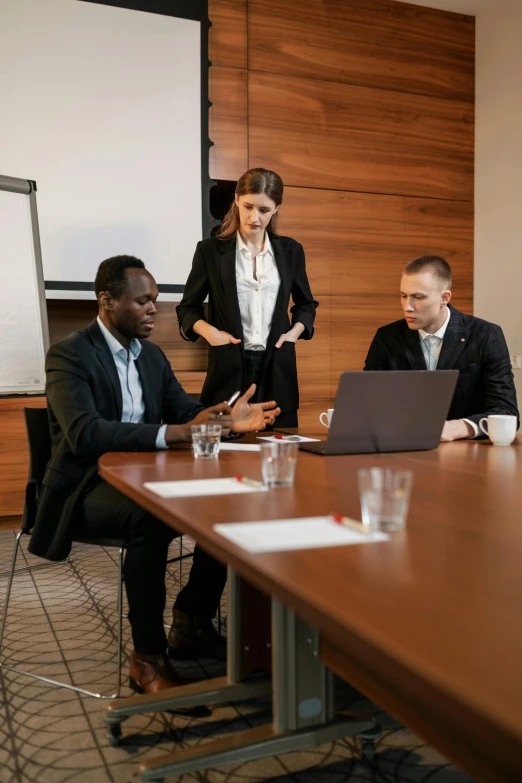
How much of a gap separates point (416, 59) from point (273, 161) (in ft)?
4.41

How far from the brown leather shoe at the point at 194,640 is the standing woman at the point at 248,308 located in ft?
3.11

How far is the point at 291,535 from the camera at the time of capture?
42.3 inches

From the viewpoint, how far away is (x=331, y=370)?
17.2 ft

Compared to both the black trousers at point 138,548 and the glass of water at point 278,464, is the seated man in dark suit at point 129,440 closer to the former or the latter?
the black trousers at point 138,548

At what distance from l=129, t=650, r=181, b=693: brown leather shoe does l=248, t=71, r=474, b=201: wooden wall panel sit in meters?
3.62

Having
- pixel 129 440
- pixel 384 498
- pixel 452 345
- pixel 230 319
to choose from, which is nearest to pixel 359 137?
pixel 230 319

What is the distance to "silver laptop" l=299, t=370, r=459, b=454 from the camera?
1.82 meters

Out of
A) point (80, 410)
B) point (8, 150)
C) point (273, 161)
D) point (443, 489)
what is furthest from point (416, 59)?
point (443, 489)

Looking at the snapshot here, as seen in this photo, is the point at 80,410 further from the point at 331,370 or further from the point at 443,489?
the point at 331,370

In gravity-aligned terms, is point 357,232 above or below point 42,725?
above

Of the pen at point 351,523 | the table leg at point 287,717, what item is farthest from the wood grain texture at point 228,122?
the pen at point 351,523

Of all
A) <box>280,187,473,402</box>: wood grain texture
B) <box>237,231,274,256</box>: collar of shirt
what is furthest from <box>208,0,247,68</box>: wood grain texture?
<box>237,231,274,256</box>: collar of shirt

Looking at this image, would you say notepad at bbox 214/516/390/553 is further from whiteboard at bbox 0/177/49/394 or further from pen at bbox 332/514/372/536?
whiteboard at bbox 0/177/49/394

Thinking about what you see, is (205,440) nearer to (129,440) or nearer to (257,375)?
(129,440)
